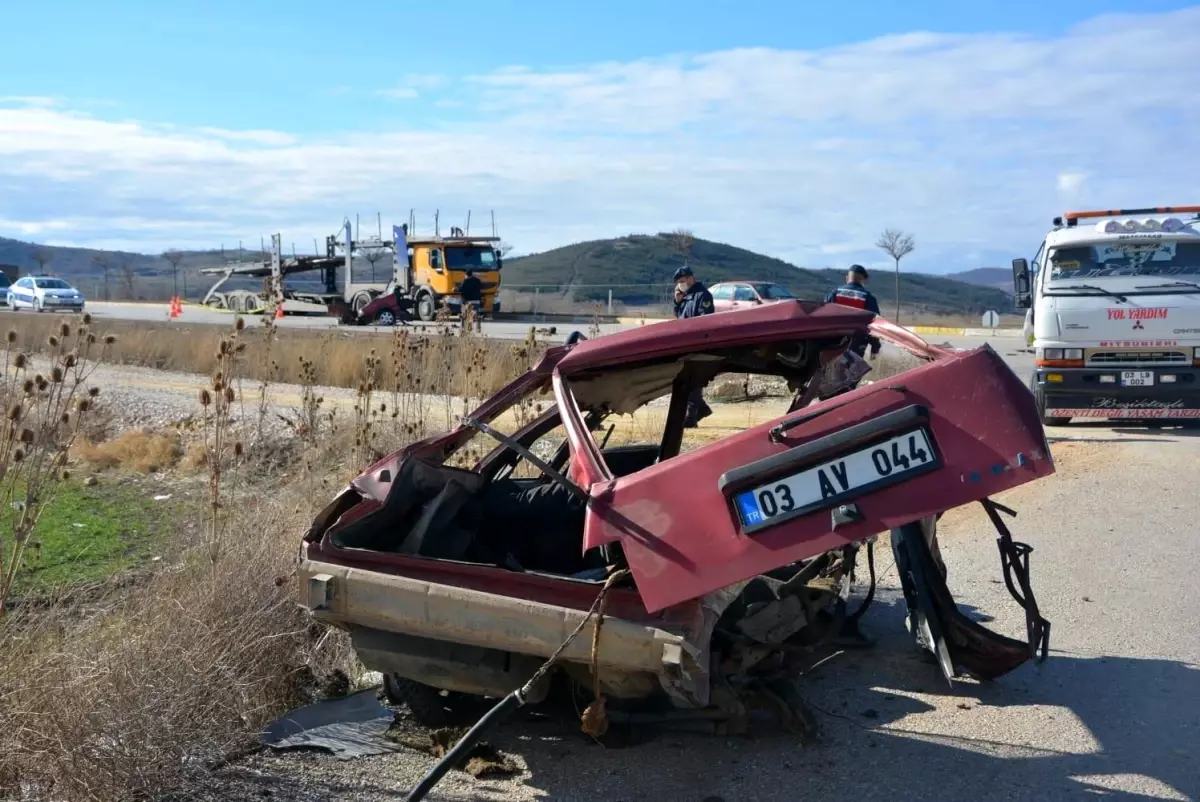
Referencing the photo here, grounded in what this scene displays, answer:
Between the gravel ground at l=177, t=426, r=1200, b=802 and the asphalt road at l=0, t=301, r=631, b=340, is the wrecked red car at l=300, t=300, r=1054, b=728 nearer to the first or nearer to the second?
the gravel ground at l=177, t=426, r=1200, b=802

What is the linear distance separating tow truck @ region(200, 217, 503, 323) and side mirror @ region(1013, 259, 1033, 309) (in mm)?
21457

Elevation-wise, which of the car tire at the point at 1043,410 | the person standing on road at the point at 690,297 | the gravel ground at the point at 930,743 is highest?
the person standing on road at the point at 690,297

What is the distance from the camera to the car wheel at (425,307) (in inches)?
1426

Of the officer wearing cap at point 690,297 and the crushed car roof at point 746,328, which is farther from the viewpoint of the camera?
the officer wearing cap at point 690,297

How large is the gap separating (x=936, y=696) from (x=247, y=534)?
381 cm

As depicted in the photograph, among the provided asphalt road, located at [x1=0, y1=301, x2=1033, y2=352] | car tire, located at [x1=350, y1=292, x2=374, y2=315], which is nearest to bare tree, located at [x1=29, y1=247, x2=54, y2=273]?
asphalt road, located at [x1=0, y1=301, x2=1033, y2=352]

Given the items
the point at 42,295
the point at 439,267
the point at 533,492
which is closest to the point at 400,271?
the point at 439,267

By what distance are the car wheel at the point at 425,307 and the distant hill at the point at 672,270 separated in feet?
143

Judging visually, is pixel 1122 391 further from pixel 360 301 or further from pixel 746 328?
pixel 360 301

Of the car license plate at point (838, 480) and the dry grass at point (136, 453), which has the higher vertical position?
the car license plate at point (838, 480)

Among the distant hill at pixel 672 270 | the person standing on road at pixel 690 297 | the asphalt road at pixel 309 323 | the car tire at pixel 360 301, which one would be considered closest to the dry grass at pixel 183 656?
the person standing on road at pixel 690 297

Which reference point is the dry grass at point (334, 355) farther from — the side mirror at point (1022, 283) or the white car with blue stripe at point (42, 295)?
the white car with blue stripe at point (42, 295)

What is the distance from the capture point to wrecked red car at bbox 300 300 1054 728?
3.94m

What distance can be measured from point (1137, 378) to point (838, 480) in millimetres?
10984
